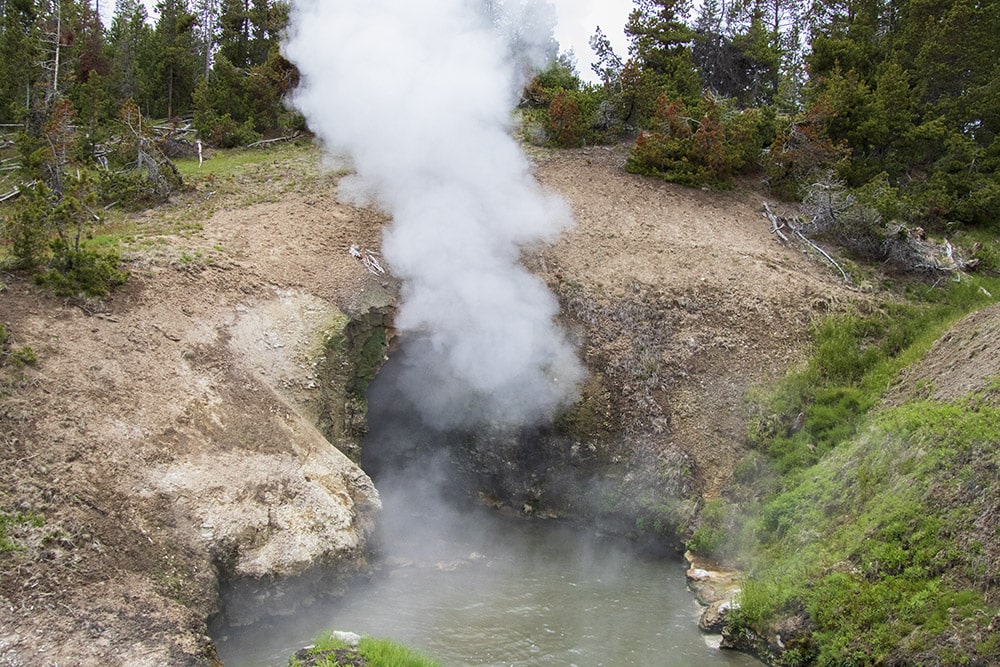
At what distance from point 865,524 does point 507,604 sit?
5201mm

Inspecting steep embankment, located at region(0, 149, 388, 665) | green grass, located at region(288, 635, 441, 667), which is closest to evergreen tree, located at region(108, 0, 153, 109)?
steep embankment, located at region(0, 149, 388, 665)

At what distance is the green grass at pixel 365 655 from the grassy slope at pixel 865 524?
181 inches

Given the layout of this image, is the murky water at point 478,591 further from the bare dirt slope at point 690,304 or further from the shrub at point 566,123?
the shrub at point 566,123

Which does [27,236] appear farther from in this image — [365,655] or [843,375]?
[843,375]

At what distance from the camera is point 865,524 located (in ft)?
36.0

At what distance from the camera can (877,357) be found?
15.3 meters

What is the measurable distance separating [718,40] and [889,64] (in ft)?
20.7

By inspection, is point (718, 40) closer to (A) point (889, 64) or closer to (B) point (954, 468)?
(A) point (889, 64)

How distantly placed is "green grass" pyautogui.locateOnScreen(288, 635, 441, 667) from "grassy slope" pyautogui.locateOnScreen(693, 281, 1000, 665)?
4.59 meters

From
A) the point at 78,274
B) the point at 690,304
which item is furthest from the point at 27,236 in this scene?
the point at 690,304

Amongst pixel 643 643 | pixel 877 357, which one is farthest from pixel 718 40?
pixel 643 643

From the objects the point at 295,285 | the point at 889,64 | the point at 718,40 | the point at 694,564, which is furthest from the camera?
the point at 718,40

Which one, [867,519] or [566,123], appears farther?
[566,123]

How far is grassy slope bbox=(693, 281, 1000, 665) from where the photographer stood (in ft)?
30.8
